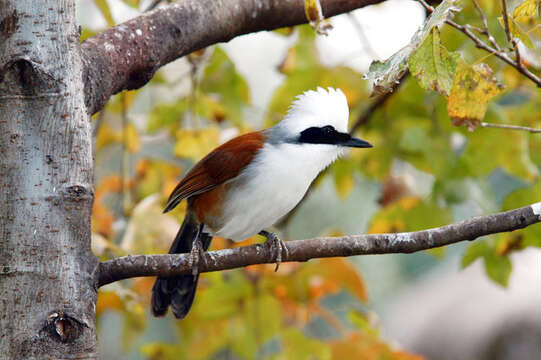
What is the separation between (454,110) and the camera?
207 cm

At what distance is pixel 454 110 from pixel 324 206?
7.65 metres

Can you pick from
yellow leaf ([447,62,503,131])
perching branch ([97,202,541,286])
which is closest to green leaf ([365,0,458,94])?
yellow leaf ([447,62,503,131])

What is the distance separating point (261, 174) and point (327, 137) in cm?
33

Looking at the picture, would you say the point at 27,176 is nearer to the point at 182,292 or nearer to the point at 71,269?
the point at 71,269

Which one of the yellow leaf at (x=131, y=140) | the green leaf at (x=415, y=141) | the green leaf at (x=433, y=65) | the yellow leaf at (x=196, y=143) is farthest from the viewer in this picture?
the yellow leaf at (x=131, y=140)

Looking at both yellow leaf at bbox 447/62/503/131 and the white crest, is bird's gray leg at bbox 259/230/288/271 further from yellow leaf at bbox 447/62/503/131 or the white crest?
yellow leaf at bbox 447/62/503/131

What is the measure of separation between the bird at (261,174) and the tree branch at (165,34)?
39 cm

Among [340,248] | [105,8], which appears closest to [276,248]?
[340,248]

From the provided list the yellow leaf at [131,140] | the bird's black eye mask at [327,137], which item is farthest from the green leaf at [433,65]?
the yellow leaf at [131,140]

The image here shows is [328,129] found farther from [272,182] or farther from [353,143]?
[272,182]

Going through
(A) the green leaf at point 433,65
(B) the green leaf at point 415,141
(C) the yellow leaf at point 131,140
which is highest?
(A) the green leaf at point 433,65

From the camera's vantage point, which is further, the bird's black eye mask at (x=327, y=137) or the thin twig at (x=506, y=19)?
the bird's black eye mask at (x=327, y=137)

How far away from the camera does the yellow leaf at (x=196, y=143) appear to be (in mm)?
3648

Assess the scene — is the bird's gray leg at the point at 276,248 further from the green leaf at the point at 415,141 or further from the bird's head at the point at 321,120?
the green leaf at the point at 415,141
